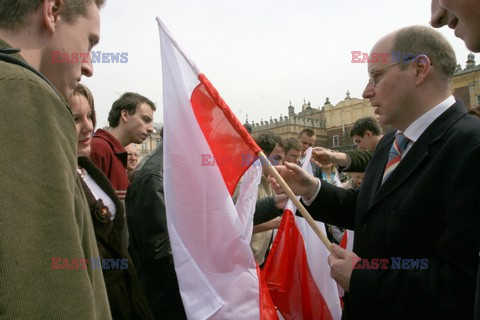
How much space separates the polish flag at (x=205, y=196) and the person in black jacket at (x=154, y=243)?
1.12ft

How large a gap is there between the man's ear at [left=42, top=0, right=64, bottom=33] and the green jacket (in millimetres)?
311

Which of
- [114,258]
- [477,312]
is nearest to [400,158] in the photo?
[477,312]

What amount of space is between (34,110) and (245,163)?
2014 millimetres

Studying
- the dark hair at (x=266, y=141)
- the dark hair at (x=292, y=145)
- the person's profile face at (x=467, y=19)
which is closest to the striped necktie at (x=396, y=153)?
the person's profile face at (x=467, y=19)

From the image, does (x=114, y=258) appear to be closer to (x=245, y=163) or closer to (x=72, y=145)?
(x=245, y=163)

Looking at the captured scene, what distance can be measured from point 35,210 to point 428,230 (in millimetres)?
1719

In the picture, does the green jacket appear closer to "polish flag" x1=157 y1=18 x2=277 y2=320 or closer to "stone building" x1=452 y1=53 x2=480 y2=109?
"polish flag" x1=157 y1=18 x2=277 y2=320

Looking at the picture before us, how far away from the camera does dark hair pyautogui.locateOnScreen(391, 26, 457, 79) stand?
2.25 m

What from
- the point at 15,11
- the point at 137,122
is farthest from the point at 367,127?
the point at 15,11

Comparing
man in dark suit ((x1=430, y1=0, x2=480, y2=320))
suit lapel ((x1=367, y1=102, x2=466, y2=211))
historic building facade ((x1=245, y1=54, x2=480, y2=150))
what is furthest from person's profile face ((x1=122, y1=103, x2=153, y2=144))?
historic building facade ((x1=245, y1=54, x2=480, y2=150))

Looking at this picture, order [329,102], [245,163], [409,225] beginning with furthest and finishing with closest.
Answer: [329,102] < [245,163] < [409,225]

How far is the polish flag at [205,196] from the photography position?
265 centimetres

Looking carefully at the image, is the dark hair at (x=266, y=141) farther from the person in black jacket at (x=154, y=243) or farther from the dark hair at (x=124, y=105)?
the person in black jacket at (x=154, y=243)

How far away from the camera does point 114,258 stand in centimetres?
224
